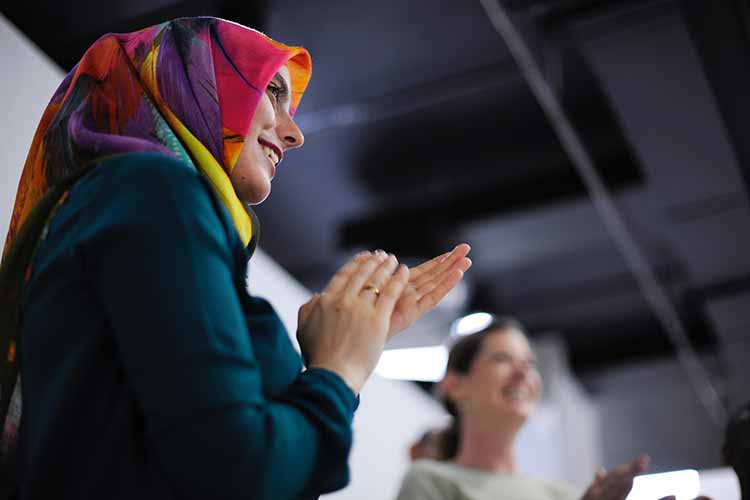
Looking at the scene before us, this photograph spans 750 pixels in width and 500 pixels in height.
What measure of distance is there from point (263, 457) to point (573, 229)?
392 centimetres

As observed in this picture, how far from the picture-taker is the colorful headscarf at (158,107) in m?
0.99

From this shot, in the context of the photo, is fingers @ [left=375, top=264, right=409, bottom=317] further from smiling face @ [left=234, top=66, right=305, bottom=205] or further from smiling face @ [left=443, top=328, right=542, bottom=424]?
smiling face @ [left=443, top=328, right=542, bottom=424]

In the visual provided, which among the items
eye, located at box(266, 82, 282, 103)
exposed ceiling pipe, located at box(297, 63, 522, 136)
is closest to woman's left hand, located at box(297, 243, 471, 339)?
eye, located at box(266, 82, 282, 103)

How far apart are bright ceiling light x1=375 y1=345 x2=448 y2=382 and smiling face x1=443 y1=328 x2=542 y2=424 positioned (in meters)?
3.03

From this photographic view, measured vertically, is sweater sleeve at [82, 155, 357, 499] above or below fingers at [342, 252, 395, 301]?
above

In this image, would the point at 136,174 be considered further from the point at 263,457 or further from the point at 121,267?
the point at 263,457

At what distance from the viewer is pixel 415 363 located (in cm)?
560

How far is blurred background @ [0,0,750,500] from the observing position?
2.74 meters

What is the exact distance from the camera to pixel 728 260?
435 cm

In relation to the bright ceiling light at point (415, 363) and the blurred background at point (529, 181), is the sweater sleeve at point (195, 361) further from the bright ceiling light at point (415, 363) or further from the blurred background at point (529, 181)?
the bright ceiling light at point (415, 363)

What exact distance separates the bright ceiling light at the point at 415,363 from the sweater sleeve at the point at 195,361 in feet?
15.1

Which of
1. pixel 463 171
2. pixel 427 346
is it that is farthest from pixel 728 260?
pixel 427 346

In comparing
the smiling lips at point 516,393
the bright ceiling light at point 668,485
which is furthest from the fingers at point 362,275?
the smiling lips at point 516,393

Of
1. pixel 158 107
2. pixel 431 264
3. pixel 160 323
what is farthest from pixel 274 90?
pixel 160 323
